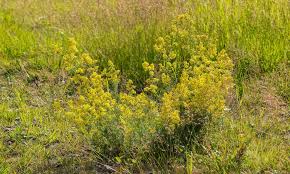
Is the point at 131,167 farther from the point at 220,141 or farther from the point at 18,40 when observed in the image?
the point at 18,40

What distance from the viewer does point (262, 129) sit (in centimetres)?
378

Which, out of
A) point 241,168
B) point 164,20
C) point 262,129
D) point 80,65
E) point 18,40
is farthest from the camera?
point 18,40

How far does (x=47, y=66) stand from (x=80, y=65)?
1.53 m

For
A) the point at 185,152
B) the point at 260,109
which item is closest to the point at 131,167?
the point at 185,152

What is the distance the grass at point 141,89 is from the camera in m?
3.46

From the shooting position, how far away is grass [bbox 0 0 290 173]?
346 centimetres

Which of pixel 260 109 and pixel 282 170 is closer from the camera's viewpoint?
pixel 282 170

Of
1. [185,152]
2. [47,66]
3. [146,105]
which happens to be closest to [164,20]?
[47,66]

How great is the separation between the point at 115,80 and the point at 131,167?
0.68 m

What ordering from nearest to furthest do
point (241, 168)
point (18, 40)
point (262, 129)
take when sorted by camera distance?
point (241, 168), point (262, 129), point (18, 40)

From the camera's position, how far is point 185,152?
340 centimetres

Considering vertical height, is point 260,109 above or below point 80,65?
below

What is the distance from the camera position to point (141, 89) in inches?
191

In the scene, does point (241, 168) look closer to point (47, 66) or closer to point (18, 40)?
point (47, 66)
